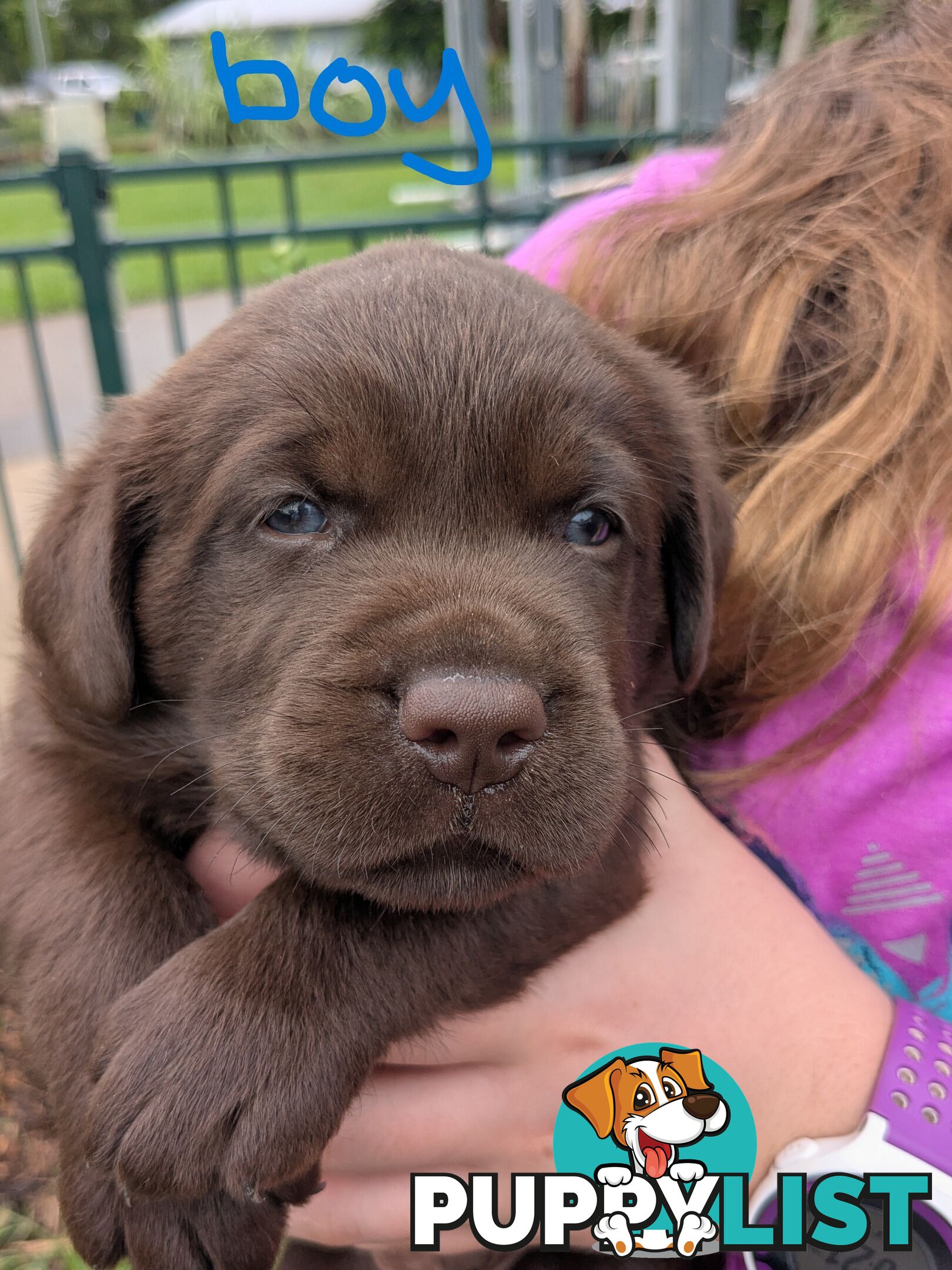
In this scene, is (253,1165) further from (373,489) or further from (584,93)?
(584,93)

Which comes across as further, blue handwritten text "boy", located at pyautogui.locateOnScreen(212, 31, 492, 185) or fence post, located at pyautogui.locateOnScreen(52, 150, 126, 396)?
fence post, located at pyautogui.locateOnScreen(52, 150, 126, 396)

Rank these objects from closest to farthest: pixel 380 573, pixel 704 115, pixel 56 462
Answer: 1. pixel 380 573
2. pixel 56 462
3. pixel 704 115

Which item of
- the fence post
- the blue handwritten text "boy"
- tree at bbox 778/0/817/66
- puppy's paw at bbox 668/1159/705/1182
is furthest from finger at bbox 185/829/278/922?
tree at bbox 778/0/817/66

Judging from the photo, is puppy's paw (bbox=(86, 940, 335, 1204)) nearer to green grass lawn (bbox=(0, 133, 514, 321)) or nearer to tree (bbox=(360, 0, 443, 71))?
green grass lawn (bbox=(0, 133, 514, 321))

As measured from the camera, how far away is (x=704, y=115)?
22.9 ft

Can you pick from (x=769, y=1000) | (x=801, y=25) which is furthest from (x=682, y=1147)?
(x=801, y=25)

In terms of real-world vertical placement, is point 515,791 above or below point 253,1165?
above

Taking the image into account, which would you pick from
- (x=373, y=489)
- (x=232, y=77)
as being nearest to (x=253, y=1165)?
(x=373, y=489)

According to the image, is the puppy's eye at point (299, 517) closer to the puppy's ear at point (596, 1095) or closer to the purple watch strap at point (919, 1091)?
the puppy's ear at point (596, 1095)

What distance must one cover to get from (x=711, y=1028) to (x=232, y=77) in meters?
2.14

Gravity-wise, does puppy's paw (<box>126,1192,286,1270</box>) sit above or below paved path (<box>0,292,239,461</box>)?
above

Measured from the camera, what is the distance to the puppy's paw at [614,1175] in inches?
58.7

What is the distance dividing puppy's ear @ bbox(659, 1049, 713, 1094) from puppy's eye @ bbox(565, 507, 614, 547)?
0.75 meters

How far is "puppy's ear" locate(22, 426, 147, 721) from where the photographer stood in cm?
158
